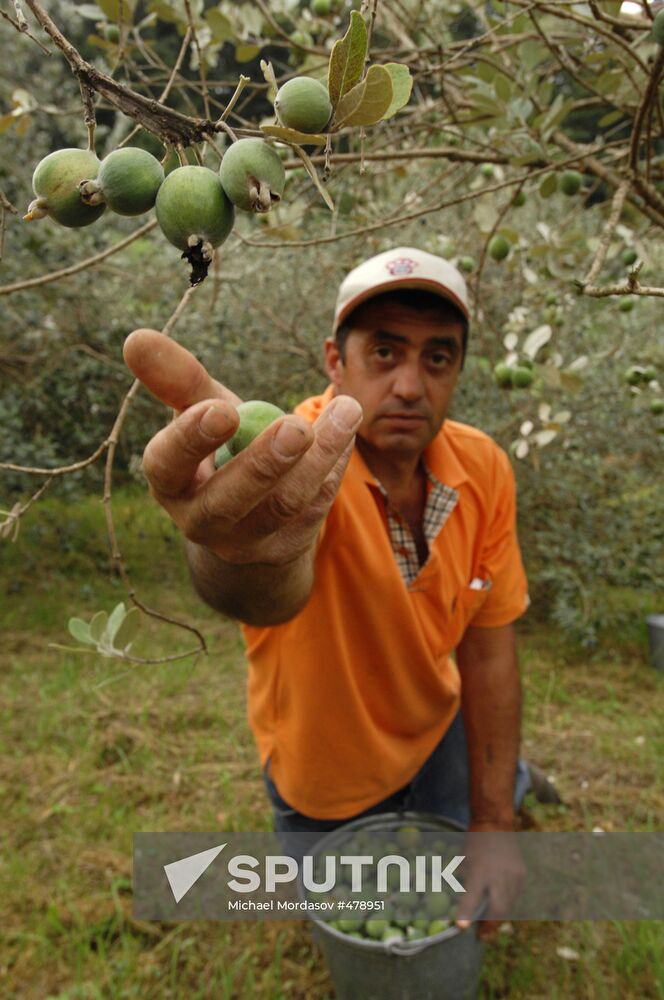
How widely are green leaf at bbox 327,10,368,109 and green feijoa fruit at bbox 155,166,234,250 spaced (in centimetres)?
11

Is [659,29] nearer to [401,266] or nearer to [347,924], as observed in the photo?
[401,266]

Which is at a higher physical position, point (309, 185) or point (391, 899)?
point (309, 185)

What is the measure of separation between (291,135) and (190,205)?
0.09 metres

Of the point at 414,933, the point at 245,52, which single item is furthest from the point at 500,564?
the point at 245,52

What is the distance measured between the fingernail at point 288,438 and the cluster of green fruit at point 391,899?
1.65 m

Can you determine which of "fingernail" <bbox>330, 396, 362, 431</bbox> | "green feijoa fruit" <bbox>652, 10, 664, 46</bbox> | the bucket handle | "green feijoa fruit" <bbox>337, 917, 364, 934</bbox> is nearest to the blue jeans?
"green feijoa fruit" <bbox>337, 917, 364, 934</bbox>

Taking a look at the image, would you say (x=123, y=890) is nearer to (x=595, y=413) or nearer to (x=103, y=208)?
(x=103, y=208)

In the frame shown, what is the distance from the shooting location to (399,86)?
0.56m

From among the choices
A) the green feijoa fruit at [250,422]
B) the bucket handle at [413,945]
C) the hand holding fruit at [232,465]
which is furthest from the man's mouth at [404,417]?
the bucket handle at [413,945]

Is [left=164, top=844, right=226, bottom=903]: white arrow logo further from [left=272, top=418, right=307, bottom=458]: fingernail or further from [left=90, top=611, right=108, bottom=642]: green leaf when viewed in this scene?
[left=272, top=418, right=307, bottom=458]: fingernail

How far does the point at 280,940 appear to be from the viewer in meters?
2.40

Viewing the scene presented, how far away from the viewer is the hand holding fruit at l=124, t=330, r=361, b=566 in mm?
788

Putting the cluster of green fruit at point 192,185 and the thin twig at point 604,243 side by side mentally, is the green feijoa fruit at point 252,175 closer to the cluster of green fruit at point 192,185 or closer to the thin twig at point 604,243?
the cluster of green fruit at point 192,185

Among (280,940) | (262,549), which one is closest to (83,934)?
(280,940)
